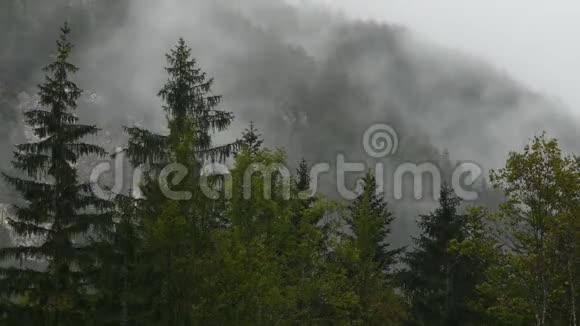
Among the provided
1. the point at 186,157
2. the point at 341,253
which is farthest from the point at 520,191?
the point at 186,157

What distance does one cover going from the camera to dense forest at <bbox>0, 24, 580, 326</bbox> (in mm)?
19391

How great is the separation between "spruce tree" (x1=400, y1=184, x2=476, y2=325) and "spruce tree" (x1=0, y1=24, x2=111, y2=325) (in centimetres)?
1916

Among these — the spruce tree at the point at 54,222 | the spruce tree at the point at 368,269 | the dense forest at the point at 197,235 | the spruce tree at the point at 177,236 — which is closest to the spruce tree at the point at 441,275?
the spruce tree at the point at 368,269

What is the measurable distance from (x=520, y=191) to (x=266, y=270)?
33.5 feet

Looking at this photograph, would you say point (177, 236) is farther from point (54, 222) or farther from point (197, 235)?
point (54, 222)

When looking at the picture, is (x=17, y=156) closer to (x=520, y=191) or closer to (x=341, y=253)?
(x=341, y=253)

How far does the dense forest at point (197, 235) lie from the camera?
19391 mm

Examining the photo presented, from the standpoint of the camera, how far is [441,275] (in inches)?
1414

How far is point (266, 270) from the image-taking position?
2123 centimetres

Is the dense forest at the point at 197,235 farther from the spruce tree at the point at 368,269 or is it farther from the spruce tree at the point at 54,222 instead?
the spruce tree at the point at 368,269

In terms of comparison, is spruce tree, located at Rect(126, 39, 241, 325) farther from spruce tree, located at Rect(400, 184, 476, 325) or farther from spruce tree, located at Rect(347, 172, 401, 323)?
spruce tree, located at Rect(400, 184, 476, 325)

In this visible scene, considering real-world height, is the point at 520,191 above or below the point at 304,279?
above

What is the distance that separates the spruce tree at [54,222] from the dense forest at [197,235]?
0.05 m

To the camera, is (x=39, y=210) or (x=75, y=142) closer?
(x=39, y=210)
